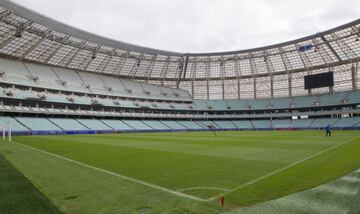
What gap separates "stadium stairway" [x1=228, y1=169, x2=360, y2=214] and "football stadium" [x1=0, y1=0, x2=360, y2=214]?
0.05m

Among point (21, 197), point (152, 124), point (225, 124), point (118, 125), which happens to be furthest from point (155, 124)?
point (21, 197)

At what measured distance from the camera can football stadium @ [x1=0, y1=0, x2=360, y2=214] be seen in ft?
25.6

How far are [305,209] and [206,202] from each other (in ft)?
8.00

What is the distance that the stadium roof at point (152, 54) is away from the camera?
57.0m

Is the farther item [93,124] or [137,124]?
[137,124]

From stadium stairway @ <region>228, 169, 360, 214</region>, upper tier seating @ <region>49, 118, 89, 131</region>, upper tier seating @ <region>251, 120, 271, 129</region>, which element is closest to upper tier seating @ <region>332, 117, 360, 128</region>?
upper tier seating @ <region>251, 120, 271, 129</region>

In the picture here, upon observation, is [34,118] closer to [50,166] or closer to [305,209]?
[50,166]

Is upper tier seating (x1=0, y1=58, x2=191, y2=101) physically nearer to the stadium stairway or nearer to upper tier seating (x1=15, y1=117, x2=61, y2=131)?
upper tier seating (x1=15, y1=117, x2=61, y2=131)

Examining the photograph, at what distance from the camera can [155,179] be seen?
10.4 m

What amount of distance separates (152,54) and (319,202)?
76.7 meters

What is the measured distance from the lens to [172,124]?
8738 centimetres

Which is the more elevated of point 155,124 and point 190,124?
point 155,124

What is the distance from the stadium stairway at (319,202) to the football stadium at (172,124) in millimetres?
47

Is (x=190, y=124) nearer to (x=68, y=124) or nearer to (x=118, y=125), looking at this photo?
(x=118, y=125)
